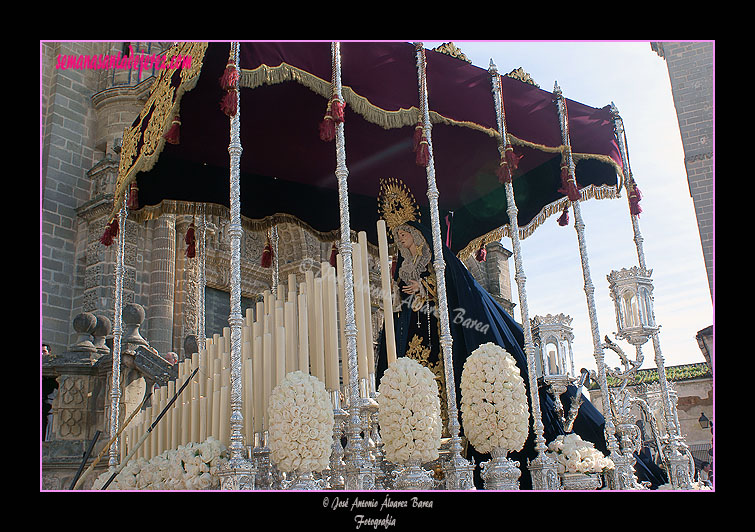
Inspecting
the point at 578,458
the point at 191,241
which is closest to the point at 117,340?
the point at 191,241

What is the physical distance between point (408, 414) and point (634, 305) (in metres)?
3.40

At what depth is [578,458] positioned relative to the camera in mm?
6129

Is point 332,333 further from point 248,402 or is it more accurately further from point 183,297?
point 183,297

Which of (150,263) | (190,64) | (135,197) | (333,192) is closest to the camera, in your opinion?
(190,64)

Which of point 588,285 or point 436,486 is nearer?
point 436,486

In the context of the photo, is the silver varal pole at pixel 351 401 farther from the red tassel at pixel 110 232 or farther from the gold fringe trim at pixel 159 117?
the red tassel at pixel 110 232

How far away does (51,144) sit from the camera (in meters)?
12.5

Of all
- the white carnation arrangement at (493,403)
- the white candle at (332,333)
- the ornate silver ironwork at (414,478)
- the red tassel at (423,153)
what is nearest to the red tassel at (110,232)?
the white candle at (332,333)

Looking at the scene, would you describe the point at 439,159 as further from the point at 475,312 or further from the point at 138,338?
the point at 138,338

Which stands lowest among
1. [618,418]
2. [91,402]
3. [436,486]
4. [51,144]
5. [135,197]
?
[436,486]

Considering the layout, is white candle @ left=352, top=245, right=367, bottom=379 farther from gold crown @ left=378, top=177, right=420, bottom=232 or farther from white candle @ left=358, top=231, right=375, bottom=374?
gold crown @ left=378, top=177, right=420, bottom=232

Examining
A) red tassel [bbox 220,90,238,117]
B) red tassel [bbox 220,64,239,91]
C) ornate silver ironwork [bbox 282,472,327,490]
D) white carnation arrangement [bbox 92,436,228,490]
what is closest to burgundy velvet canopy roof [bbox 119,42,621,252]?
red tassel [bbox 220,64,239,91]

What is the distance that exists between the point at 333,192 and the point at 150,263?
4.61 metres

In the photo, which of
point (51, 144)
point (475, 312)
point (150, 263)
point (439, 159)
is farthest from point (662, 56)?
point (51, 144)
